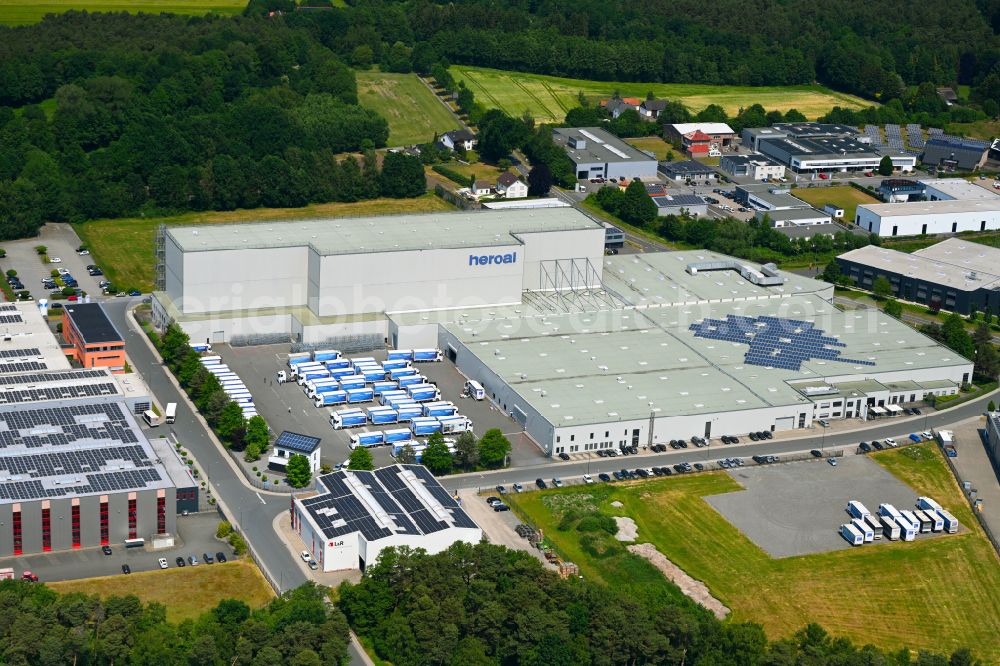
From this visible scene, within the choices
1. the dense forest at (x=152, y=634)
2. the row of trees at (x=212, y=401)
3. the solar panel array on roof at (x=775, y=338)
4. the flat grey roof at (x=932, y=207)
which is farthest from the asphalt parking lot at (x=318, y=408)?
the flat grey roof at (x=932, y=207)

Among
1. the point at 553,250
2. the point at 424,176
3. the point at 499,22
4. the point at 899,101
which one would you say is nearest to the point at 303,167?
the point at 424,176

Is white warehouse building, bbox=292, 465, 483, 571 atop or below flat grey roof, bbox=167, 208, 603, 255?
below

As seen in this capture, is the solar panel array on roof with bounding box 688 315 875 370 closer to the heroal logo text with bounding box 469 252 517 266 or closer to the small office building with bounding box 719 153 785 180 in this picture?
the heroal logo text with bounding box 469 252 517 266

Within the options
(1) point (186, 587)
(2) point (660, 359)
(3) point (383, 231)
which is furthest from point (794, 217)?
(1) point (186, 587)

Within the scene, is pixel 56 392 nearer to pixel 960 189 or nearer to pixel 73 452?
pixel 73 452

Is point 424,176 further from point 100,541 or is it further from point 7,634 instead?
point 7,634

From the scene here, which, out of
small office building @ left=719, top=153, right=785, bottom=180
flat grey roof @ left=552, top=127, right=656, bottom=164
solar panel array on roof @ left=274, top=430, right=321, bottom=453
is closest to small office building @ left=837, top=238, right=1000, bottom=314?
small office building @ left=719, top=153, right=785, bottom=180
